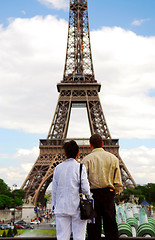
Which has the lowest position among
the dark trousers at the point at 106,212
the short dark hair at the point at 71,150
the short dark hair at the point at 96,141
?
the dark trousers at the point at 106,212

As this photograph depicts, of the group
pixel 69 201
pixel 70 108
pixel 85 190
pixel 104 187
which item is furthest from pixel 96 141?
pixel 70 108

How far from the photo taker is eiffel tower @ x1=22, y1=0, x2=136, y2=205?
44.5 meters

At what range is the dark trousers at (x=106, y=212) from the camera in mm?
5051

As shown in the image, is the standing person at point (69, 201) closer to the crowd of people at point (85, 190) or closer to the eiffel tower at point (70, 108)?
the crowd of people at point (85, 190)

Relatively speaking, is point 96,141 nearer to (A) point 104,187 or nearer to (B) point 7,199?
(A) point 104,187

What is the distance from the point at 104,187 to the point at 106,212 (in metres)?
0.44

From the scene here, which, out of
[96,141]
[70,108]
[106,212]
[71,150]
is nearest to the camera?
[71,150]

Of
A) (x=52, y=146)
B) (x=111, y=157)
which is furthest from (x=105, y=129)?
(x=111, y=157)

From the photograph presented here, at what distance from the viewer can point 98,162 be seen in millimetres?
5250

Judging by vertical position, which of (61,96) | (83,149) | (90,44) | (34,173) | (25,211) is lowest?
(25,211)

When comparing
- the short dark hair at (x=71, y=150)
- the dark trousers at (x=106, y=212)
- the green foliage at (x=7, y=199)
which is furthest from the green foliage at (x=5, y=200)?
the short dark hair at (x=71, y=150)

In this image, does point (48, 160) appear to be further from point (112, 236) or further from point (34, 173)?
point (112, 236)

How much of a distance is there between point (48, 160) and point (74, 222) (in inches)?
1640

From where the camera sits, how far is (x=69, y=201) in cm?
446
